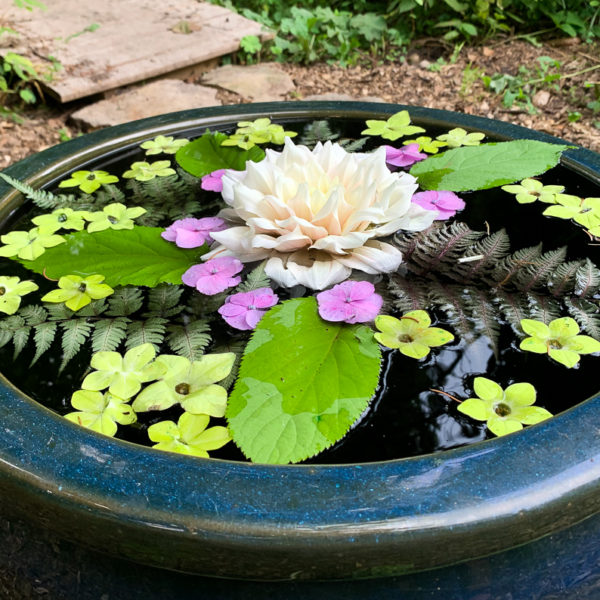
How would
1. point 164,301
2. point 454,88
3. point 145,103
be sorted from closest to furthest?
point 164,301 → point 145,103 → point 454,88

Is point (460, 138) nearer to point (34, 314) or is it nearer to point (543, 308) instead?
point (543, 308)

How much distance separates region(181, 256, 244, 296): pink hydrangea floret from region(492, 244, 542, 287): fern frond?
0.38 m

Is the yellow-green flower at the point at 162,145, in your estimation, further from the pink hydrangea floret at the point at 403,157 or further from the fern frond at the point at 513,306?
the fern frond at the point at 513,306

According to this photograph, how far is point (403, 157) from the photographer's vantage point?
127 cm

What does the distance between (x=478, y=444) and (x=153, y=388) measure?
0.39 meters

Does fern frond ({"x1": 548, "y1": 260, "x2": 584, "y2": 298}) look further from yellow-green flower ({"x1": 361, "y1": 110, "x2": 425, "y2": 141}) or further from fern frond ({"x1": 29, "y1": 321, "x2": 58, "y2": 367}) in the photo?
fern frond ({"x1": 29, "y1": 321, "x2": 58, "y2": 367})

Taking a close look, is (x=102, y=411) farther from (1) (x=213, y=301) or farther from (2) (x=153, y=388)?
(1) (x=213, y=301)

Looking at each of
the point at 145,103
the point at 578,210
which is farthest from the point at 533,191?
the point at 145,103

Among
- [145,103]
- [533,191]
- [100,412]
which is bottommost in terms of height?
[145,103]

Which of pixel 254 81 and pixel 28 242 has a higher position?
pixel 28 242

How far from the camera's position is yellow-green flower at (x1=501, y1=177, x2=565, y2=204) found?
116 centimetres

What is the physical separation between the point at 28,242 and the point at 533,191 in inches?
36.0

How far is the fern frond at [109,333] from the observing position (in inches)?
33.7

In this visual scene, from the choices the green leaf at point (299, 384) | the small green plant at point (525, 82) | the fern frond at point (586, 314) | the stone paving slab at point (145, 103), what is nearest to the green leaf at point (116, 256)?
the green leaf at point (299, 384)
